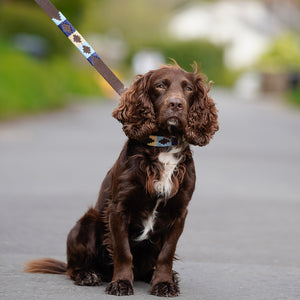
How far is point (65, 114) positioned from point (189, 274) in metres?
17.0

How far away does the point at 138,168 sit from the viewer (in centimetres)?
455

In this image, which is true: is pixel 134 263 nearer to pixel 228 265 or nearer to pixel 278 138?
pixel 228 265

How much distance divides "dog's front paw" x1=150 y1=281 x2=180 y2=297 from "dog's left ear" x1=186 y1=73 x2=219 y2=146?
2.90 feet

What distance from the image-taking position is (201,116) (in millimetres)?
4715

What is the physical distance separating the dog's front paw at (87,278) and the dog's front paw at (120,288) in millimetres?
228

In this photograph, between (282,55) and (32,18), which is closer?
(32,18)

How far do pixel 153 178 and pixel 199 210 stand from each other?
3904mm

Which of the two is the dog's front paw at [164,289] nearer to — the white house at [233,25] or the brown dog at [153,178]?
the brown dog at [153,178]

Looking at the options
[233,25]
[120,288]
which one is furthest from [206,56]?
[120,288]

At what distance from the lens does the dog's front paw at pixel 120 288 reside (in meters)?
4.54

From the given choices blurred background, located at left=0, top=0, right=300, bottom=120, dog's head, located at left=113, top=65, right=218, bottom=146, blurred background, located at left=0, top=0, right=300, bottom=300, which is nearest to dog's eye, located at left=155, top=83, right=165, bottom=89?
dog's head, located at left=113, top=65, right=218, bottom=146

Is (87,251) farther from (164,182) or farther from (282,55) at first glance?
(282,55)

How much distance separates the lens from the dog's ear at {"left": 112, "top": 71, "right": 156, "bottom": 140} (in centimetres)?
457

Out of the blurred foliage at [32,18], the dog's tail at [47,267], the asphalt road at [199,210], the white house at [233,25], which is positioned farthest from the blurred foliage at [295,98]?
the white house at [233,25]
